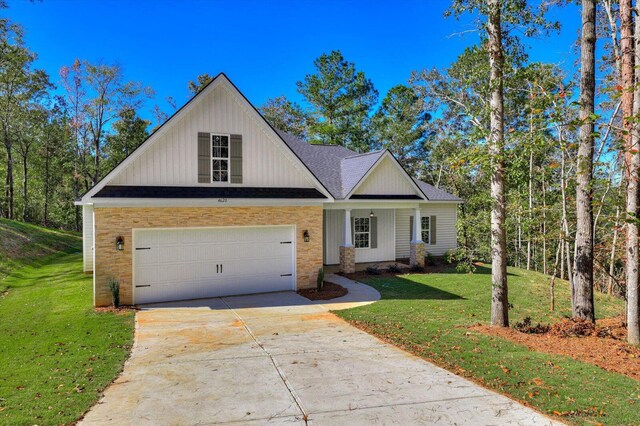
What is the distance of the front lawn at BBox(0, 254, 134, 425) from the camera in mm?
5602

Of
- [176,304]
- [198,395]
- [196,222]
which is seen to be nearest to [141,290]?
[176,304]

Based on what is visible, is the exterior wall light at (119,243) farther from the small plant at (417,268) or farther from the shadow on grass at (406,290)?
the small plant at (417,268)

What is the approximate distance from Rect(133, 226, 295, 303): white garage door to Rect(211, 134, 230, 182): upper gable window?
1.74 m

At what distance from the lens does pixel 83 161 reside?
40219 millimetres

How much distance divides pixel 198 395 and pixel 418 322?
6.27m

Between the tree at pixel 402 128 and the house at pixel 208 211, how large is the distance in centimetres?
2549

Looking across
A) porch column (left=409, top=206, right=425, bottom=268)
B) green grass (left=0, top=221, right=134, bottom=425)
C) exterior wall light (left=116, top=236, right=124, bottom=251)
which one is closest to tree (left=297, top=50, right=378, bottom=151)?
porch column (left=409, top=206, right=425, bottom=268)

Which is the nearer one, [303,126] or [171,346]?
[171,346]

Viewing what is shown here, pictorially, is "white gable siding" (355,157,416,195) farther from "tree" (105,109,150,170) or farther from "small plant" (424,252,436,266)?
"tree" (105,109,150,170)

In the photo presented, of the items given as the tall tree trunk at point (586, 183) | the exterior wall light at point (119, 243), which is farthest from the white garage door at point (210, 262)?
the tall tree trunk at point (586, 183)

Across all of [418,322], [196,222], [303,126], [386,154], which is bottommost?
[418,322]

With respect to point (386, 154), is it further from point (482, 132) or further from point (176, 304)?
point (176, 304)

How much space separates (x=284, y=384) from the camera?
6.49 metres

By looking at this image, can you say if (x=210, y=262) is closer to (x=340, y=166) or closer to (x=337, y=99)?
(x=340, y=166)
